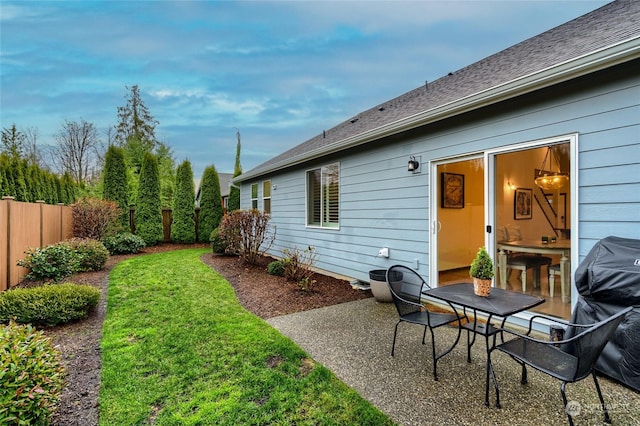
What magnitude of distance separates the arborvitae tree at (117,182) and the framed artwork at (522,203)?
11932 millimetres

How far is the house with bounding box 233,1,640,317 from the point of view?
2.85 meters

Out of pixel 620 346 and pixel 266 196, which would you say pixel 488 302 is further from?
pixel 266 196

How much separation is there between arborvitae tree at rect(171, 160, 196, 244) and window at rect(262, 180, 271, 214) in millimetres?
3941

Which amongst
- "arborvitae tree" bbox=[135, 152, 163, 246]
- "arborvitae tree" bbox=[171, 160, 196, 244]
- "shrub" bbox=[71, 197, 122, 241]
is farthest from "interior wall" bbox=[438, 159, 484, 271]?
"arborvitae tree" bbox=[135, 152, 163, 246]

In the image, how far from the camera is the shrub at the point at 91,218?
8.62 metres

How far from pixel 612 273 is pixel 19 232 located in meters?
8.47

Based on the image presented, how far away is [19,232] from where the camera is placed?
559 centimetres

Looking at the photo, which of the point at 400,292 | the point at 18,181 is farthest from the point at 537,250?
the point at 18,181

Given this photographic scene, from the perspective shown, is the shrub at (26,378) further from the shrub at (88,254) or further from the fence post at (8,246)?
the shrub at (88,254)

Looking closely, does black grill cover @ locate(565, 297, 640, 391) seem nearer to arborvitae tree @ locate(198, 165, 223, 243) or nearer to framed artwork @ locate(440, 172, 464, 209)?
framed artwork @ locate(440, 172, 464, 209)

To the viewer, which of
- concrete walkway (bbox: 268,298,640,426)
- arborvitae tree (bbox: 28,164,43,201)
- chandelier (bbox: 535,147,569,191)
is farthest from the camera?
arborvitae tree (bbox: 28,164,43,201)

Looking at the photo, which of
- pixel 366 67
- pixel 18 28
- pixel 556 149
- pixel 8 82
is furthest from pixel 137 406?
pixel 8 82

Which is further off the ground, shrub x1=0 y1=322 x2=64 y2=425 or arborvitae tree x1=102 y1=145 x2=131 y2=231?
arborvitae tree x1=102 y1=145 x2=131 y2=231

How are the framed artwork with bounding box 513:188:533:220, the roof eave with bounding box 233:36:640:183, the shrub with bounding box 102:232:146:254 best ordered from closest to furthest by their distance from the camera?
1. the roof eave with bounding box 233:36:640:183
2. the framed artwork with bounding box 513:188:533:220
3. the shrub with bounding box 102:232:146:254
